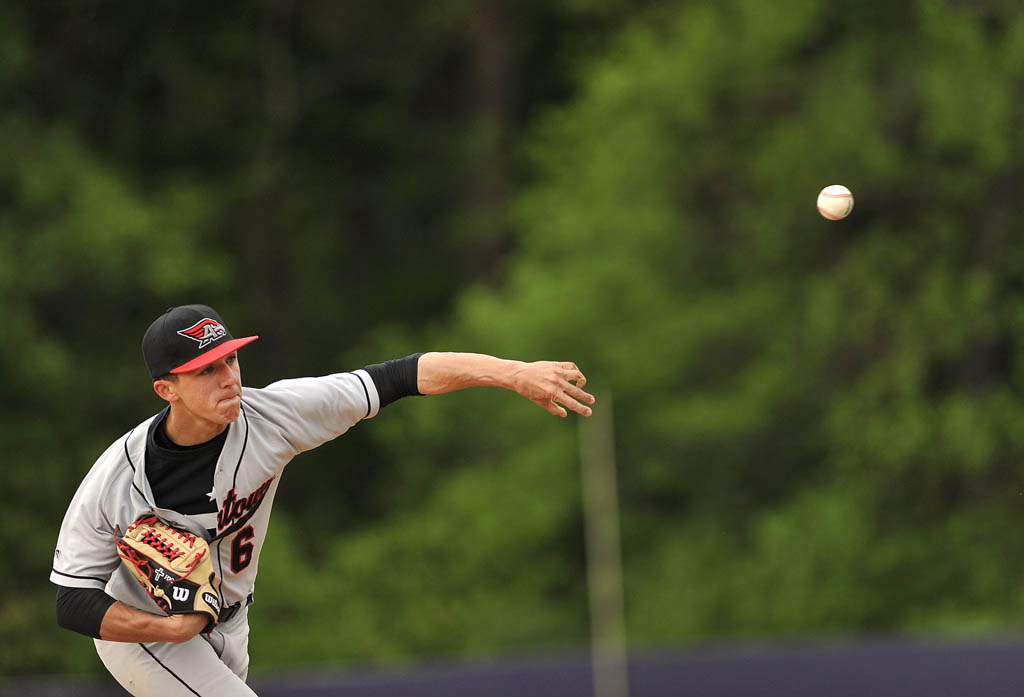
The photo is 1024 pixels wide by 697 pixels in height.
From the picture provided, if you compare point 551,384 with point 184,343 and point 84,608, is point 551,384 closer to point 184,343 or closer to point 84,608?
point 184,343

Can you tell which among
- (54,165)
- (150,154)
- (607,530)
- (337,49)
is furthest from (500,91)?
(607,530)

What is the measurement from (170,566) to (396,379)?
109cm

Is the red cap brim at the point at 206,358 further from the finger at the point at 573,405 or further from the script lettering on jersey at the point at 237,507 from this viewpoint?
the finger at the point at 573,405

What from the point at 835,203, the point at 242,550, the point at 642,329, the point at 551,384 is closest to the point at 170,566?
the point at 242,550

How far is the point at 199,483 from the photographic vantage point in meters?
4.79

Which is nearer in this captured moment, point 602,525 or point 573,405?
point 573,405

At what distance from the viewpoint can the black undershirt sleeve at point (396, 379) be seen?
16.8 feet

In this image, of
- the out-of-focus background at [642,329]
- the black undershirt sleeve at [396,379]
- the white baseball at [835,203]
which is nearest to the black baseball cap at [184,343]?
the black undershirt sleeve at [396,379]

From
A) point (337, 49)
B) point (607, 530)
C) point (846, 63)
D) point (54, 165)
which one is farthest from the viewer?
point (337, 49)

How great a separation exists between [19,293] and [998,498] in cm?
1199

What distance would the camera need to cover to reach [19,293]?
1580 centimetres

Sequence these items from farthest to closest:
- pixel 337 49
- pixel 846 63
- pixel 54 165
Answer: pixel 337 49 < pixel 846 63 < pixel 54 165

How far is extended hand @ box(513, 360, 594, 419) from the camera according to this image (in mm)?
4719

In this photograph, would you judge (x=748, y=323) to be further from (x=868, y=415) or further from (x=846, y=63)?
(x=846, y=63)
